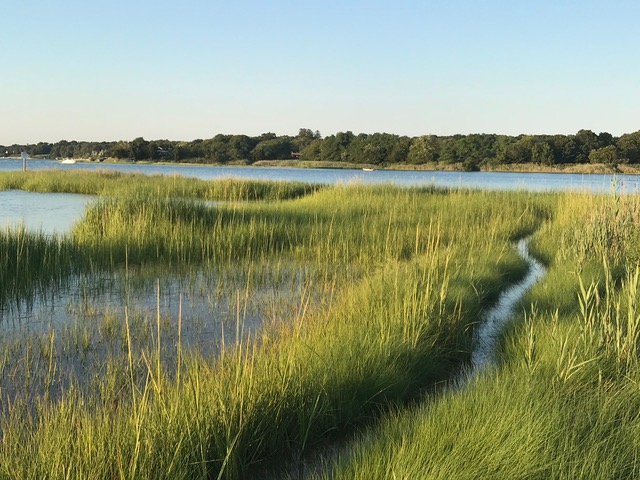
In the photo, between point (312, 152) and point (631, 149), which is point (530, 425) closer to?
point (631, 149)

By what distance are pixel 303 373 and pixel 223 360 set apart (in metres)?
0.51

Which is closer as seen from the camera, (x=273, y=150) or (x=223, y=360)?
(x=223, y=360)

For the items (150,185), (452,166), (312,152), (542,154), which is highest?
(312,152)

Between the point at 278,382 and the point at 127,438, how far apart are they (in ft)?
3.08

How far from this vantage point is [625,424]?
262 cm

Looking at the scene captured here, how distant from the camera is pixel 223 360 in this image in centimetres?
314

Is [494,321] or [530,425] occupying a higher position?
[530,425]

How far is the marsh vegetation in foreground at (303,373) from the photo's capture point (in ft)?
7.46

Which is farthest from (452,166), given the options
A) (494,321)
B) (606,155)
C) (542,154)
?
(494,321)

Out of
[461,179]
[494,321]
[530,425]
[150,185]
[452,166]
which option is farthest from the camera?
[452,166]

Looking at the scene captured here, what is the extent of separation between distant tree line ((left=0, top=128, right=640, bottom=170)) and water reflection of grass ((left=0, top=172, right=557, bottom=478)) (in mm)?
56380

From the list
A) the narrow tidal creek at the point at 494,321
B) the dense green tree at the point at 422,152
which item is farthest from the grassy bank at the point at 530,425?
the dense green tree at the point at 422,152

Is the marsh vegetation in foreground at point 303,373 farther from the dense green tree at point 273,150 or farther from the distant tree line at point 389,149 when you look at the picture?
the dense green tree at point 273,150

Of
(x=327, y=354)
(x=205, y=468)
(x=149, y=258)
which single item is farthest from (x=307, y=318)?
(x=149, y=258)
